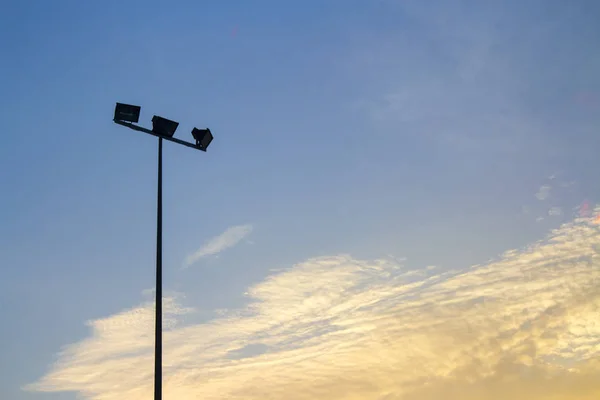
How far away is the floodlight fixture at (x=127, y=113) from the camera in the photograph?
20391mm

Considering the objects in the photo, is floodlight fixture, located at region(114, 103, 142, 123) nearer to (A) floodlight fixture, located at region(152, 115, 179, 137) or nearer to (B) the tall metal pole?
(A) floodlight fixture, located at region(152, 115, 179, 137)

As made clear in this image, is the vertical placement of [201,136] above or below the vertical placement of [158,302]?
above

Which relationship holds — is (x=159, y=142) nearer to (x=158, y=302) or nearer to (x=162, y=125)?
(x=162, y=125)

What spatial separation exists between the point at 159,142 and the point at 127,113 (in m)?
1.38

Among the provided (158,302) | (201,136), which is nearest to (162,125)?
(201,136)

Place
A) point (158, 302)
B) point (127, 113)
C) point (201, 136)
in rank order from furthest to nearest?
point (201, 136) → point (127, 113) → point (158, 302)

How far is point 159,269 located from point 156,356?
257 centimetres

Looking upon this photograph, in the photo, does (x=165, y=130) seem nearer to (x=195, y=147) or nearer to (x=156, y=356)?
(x=195, y=147)

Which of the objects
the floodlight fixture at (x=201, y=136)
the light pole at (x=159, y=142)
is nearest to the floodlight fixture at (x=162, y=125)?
the light pole at (x=159, y=142)

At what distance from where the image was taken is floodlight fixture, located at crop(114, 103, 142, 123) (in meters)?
20.4

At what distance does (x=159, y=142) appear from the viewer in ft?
68.0

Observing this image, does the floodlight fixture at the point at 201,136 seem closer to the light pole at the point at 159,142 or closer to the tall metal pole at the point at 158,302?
the light pole at the point at 159,142

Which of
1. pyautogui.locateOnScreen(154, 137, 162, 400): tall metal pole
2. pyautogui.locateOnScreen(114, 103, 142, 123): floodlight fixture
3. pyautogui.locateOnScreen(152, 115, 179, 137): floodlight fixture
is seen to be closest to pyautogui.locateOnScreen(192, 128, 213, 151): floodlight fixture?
pyautogui.locateOnScreen(152, 115, 179, 137): floodlight fixture

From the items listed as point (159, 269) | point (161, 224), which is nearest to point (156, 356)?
point (159, 269)
